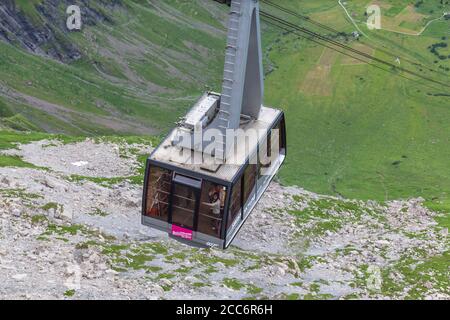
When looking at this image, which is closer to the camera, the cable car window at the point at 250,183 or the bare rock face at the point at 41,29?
the cable car window at the point at 250,183

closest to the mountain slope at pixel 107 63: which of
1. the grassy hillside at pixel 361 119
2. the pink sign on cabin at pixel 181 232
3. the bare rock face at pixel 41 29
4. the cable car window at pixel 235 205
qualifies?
the bare rock face at pixel 41 29

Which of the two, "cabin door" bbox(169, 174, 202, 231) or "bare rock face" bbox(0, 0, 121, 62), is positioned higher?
"bare rock face" bbox(0, 0, 121, 62)

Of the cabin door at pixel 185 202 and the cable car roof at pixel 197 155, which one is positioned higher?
the cable car roof at pixel 197 155

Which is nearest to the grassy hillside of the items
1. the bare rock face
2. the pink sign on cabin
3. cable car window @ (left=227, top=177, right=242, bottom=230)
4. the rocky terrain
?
the bare rock face

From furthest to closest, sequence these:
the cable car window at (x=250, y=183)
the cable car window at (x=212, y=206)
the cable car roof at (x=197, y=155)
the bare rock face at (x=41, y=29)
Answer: the bare rock face at (x=41, y=29) < the cable car window at (x=250, y=183) < the cable car roof at (x=197, y=155) < the cable car window at (x=212, y=206)

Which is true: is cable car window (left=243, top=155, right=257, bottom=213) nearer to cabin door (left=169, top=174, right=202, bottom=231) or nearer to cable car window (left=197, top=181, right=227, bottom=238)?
cable car window (left=197, top=181, right=227, bottom=238)

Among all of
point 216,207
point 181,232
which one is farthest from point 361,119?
point 216,207

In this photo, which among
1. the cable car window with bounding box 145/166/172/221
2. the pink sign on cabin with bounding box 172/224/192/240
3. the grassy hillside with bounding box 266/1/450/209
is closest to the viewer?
the cable car window with bounding box 145/166/172/221

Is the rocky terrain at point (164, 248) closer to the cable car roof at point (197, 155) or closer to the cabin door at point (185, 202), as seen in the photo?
the cabin door at point (185, 202)
